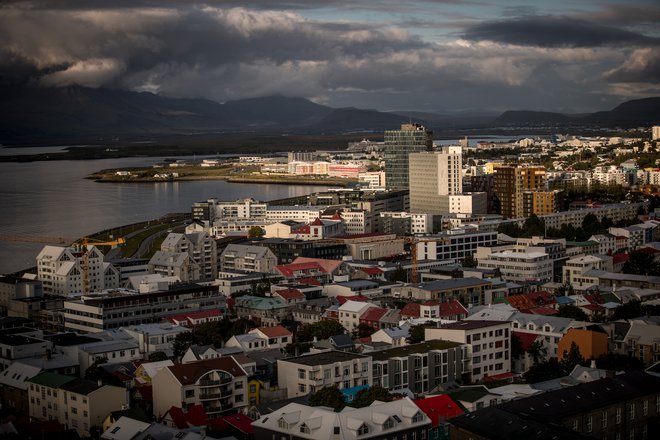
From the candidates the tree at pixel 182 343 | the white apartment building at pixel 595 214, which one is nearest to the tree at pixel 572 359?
the tree at pixel 182 343

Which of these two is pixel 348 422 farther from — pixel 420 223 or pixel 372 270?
pixel 420 223

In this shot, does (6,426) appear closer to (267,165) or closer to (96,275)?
(96,275)

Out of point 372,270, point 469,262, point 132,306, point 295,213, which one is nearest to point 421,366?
point 132,306

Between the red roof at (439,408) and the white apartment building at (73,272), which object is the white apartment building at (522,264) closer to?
the white apartment building at (73,272)

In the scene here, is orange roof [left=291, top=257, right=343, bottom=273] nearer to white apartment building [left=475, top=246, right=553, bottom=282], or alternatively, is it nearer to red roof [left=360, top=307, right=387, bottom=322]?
white apartment building [left=475, top=246, right=553, bottom=282]

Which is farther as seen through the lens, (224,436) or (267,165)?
(267,165)

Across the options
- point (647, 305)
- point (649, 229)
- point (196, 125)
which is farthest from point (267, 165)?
point (196, 125)

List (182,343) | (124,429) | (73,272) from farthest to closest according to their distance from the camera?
(73,272) → (182,343) → (124,429)
